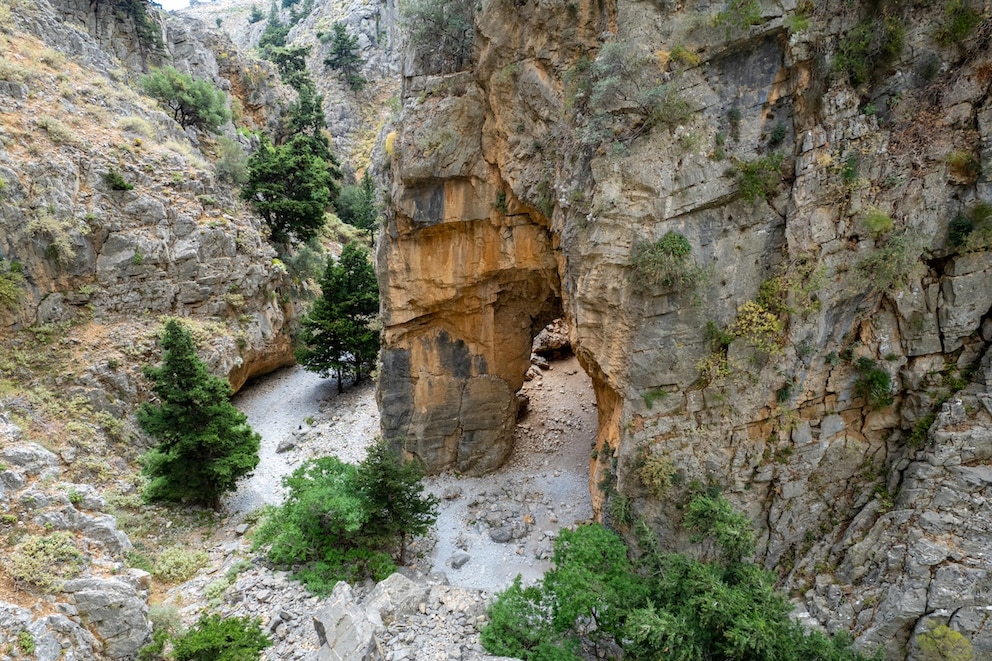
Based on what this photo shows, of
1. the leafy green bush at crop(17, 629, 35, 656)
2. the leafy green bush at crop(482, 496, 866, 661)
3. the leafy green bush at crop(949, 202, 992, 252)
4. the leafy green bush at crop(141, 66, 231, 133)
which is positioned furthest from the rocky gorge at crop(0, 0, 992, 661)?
the leafy green bush at crop(141, 66, 231, 133)

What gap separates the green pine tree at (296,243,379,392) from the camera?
22.6 metres

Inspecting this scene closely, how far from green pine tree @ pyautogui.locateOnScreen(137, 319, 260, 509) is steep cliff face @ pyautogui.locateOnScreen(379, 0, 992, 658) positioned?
1104 cm

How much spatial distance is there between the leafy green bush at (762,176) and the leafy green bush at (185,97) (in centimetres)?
2943

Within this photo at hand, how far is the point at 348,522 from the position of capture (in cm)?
1220

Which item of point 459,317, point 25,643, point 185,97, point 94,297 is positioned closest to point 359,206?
point 185,97

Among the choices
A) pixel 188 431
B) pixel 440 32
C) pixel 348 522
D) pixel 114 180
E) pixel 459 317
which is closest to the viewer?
pixel 348 522

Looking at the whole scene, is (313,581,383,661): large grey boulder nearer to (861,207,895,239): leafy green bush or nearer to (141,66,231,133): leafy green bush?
(861,207,895,239): leafy green bush

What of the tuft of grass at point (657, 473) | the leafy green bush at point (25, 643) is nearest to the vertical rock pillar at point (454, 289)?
the tuft of grass at point (657, 473)

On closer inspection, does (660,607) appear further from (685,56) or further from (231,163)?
(231,163)

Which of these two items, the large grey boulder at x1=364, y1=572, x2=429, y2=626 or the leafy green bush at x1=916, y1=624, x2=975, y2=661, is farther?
the large grey boulder at x1=364, y1=572, x2=429, y2=626

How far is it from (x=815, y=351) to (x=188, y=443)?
16.7m

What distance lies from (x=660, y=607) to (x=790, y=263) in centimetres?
810

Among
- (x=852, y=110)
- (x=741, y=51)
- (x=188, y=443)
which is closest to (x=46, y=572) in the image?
(x=188, y=443)

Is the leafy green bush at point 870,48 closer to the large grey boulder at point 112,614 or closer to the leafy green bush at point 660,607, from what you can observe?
the leafy green bush at point 660,607
